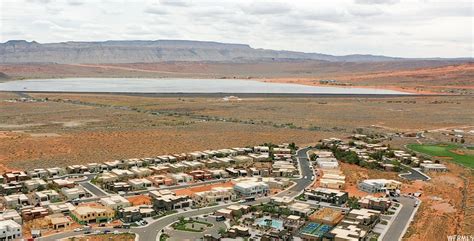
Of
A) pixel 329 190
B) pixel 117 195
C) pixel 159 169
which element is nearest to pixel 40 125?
pixel 159 169

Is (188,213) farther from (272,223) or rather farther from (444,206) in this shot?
(444,206)

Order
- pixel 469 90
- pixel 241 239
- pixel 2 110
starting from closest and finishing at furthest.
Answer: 1. pixel 241 239
2. pixel 2 110
3. pixel 469 90

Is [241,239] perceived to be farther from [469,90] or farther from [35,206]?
[469,90]

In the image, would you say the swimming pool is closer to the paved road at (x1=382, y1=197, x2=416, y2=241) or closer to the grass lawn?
the paved road at (x1=382, y1=197, x2=416, y2=241)

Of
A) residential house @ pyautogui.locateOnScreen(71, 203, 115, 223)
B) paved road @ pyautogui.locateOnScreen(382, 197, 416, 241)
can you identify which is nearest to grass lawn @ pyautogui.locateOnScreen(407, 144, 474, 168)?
paved road @ pyautogui.locateOnScreen(382, 197, 416, 241)

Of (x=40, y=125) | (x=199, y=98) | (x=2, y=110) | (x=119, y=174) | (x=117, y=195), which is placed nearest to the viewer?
(x=117, y=195)
